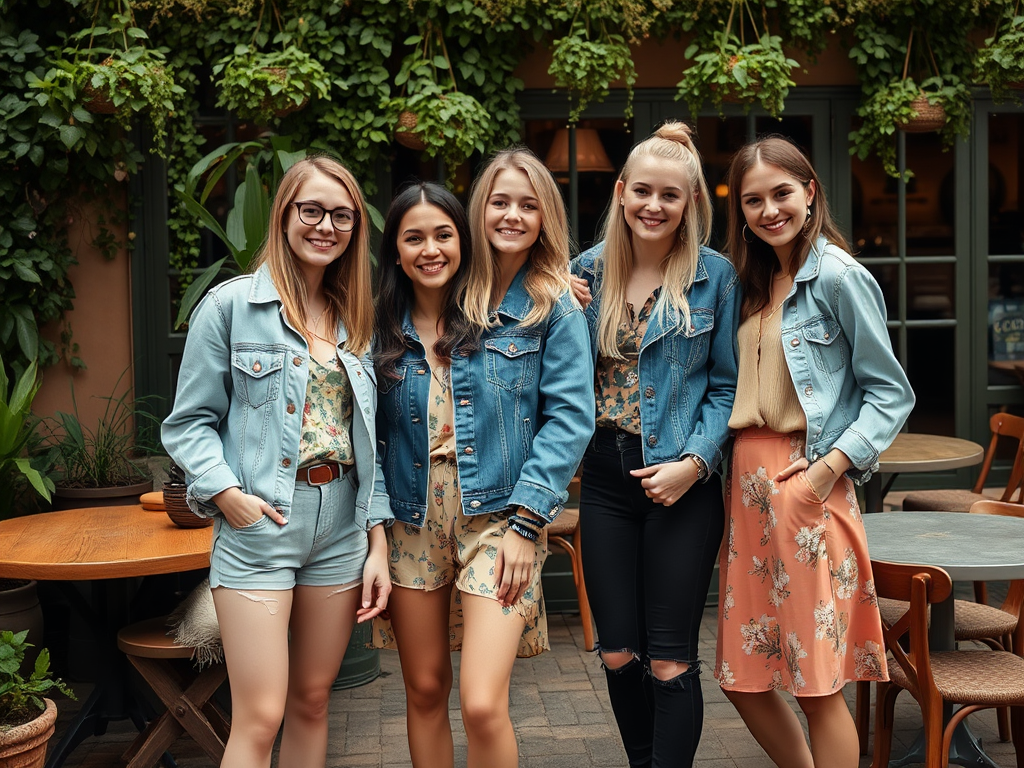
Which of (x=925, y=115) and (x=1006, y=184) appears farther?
(x=1006, y=184)

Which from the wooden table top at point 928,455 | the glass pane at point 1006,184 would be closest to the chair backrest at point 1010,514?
the wooden table top at point 928,455

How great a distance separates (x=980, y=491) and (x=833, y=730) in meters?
3.29

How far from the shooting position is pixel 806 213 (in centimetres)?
265

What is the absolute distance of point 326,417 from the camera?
2455 mm

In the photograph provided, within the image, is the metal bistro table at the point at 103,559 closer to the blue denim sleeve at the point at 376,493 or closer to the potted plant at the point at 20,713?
the potted plant at the point at 20,713

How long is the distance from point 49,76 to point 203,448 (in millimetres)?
3074

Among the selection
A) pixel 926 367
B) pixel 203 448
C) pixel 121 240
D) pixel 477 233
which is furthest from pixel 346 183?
pixel 926 367

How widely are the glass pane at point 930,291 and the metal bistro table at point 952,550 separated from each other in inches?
106

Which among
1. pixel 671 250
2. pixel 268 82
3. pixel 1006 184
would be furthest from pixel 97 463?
pixel 1006 184

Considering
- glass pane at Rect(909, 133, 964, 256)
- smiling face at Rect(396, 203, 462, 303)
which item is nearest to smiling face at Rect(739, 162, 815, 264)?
smiling face at Rect(396, 203, 462, 303)

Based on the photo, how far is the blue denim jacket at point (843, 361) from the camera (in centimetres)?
255

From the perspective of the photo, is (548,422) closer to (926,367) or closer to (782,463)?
(782,463)

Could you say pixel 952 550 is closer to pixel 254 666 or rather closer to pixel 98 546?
pixel 254 666

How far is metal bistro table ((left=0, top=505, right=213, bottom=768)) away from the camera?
10.0ft
